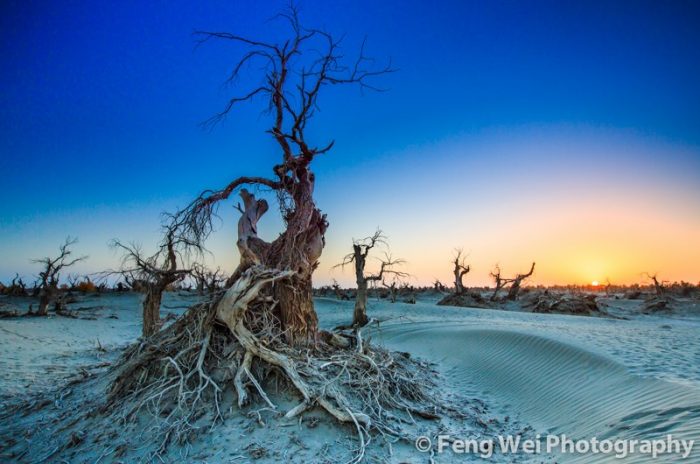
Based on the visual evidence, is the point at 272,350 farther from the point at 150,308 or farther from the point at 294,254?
the point at 150,308

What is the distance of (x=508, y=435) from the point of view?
552 centimetres

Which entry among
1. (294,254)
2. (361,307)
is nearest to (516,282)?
(361,307)

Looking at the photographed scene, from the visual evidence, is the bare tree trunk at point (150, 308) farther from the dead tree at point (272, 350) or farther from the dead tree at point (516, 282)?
the dead tree at point (516, 282)

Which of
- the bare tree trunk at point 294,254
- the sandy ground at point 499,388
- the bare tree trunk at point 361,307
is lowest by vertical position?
the sandy ground at point 499,388

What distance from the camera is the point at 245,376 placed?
5750mm

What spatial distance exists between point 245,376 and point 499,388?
5.23 m

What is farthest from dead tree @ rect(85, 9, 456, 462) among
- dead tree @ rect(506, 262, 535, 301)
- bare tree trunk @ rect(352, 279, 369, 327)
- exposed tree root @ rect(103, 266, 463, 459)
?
dead tree @ rect(506, 262, 535, 301)

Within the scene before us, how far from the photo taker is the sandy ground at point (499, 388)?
4637mm

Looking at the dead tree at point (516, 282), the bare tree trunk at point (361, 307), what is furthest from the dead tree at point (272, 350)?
the dead tree at point (516, 282)

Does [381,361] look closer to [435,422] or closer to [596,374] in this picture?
[435,422]

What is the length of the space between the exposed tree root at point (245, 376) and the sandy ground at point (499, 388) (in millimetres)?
307

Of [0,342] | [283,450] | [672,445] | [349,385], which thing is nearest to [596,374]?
[672,445]

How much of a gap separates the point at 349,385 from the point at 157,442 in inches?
108

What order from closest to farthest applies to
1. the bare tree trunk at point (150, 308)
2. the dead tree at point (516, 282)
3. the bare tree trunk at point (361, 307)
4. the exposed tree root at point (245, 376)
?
the exposed tree root at point (245, 376) → the bare tree trunk at point (150, 308) → the bare tree trunk at point (361, 307) → the dead tree at point (516, 282)
